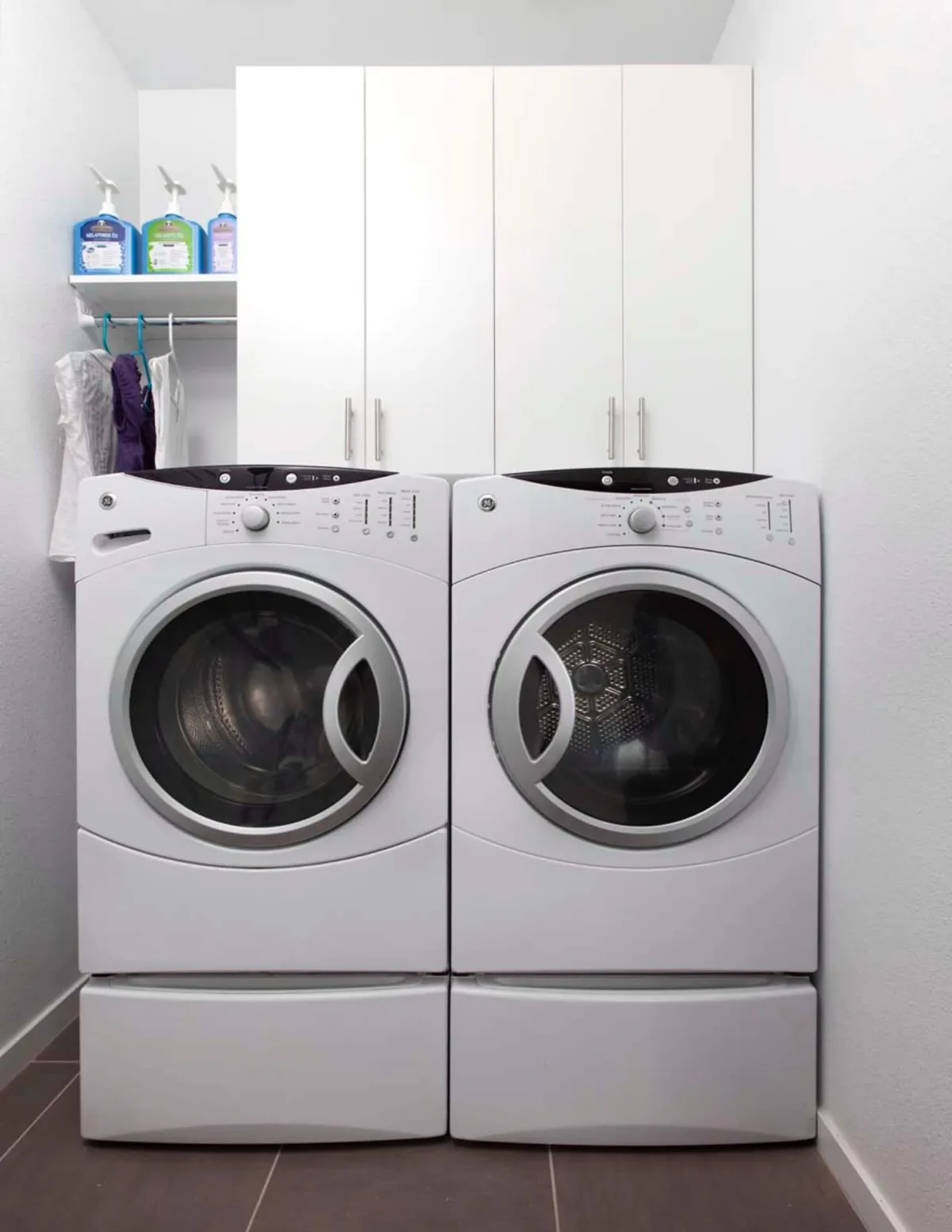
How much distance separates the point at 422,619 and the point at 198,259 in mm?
1183

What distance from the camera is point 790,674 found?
1252mm

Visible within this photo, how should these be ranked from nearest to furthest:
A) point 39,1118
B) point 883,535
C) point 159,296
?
point 883,535 → point 39,1118 → point 159,296

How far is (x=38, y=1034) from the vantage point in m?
1.54

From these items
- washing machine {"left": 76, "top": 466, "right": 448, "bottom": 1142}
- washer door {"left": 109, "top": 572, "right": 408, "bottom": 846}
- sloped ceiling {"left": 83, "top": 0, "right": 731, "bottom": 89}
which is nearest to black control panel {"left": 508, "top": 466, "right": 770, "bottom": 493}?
washing machine {"left": 76, "top": 466, "right": 448, "bottom": 1142}

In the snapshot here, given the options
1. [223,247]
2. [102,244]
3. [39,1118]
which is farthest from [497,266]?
[39,1118]

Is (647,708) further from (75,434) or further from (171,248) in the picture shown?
(171,248)

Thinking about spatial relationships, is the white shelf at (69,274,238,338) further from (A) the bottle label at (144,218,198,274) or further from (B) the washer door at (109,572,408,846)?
(B) the washer door at (109,572,408,846)

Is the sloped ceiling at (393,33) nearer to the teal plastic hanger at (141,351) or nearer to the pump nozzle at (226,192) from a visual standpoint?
the pump nozzle at (226,192)

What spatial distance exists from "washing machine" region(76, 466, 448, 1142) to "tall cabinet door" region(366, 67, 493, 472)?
489 millimetres

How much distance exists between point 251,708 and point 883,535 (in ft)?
3.28

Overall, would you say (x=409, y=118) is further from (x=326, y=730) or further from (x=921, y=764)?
(x=921, y=764)

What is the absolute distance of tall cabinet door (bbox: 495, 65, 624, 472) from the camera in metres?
1.63

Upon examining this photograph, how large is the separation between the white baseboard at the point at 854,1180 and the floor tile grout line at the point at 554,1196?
435 mm

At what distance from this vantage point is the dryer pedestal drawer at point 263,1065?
4.02 feet
